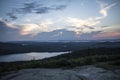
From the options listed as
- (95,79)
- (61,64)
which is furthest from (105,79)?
(61,64)

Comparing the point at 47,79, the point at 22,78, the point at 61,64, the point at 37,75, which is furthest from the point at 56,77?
the point at 61,64

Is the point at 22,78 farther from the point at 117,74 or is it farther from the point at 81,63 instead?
the point at 81,63


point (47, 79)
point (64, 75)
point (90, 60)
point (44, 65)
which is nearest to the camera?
point (47, 79)

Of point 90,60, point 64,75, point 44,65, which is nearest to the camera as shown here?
point 64,75

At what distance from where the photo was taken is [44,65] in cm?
977

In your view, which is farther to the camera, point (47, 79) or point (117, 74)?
point (117, 74)

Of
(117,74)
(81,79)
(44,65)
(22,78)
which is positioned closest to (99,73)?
(117,74)

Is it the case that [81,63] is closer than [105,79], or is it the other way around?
[105,79]

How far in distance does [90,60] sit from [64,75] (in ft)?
15.5

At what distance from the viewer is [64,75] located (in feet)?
21.1

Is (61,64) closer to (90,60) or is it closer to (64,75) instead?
(90,60)

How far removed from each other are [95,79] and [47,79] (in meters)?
1.76

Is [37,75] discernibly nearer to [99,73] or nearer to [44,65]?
[99,73]

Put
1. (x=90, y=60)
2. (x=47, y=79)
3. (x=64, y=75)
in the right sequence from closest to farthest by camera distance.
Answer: (x=47, y=79) < (x=64, y=75) < (x=90, y=60)
